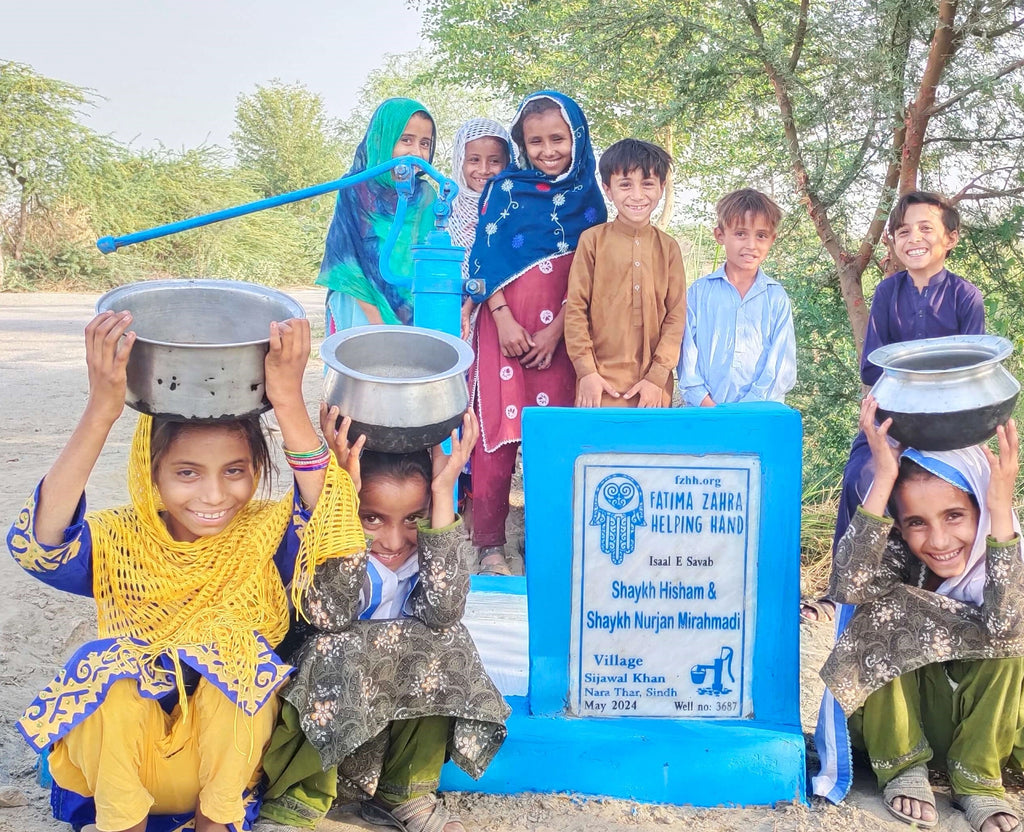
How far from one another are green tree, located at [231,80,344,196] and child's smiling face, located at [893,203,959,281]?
35167mm

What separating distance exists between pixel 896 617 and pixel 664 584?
0.60 meters

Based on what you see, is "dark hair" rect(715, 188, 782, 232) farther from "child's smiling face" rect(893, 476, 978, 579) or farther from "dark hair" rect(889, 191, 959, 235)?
"child's smiling face" rect(893, 476, 978, 579)

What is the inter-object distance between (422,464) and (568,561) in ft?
1.58

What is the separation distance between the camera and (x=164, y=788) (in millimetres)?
2227

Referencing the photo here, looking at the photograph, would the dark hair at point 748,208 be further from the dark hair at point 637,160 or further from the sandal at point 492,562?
the sandal at point 492,562

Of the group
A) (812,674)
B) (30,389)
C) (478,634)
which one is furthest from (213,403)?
(30,389)

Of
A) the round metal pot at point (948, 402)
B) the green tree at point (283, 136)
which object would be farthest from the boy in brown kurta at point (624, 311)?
the green tree at point (283, 136)

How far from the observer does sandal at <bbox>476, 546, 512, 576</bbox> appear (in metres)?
4.18

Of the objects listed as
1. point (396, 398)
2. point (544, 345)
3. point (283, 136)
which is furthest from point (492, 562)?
point (283, 136)

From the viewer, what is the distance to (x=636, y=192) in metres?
3.59

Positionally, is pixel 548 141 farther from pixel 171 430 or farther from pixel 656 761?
pixel 656 761

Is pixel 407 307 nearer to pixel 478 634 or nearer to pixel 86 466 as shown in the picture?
pixel 478 634

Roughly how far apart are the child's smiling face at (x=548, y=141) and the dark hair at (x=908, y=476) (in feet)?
6.47

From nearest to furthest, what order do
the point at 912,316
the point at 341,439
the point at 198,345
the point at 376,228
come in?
the point at 198,345
the point at 341,439
the point at 912,316
the point at 376,228
